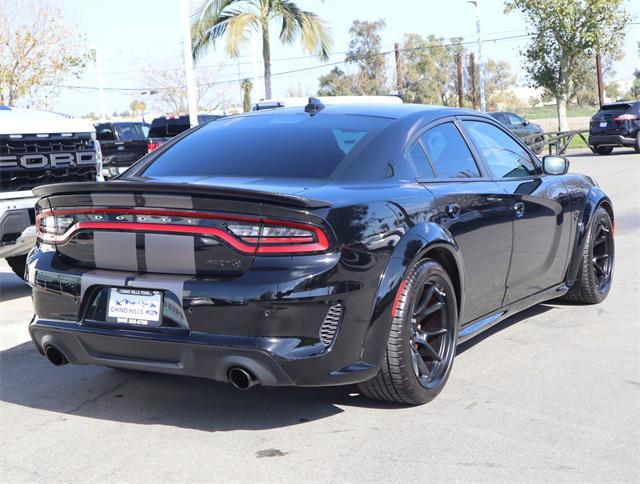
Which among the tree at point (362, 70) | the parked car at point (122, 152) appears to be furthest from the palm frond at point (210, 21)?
the tree at point (362, 70)

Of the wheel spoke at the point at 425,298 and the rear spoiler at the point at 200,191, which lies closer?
the rear spoiler at the point at 200,191

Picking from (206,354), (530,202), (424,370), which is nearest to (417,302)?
(424,370)

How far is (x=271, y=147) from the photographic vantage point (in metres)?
4.98

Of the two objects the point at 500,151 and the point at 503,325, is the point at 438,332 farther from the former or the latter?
the point at 503,325

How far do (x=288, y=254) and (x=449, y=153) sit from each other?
5.51 ft

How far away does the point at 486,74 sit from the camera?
97.5 m

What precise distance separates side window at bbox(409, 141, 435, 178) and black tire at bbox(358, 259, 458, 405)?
54 cm

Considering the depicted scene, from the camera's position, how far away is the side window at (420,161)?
16.2 feet

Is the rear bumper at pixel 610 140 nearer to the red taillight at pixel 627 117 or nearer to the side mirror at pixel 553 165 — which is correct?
the red taillight at pixel 627 117

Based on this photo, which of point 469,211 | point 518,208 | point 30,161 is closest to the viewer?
point 469,211

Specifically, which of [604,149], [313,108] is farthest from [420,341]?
[604,149]

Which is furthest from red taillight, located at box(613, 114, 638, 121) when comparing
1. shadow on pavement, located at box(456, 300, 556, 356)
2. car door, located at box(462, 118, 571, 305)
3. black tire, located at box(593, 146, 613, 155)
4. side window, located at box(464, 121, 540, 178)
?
side window, located at box(464, 121, 540, 178)

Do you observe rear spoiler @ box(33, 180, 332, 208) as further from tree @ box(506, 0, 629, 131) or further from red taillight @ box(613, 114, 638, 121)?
tree @ box(506, 0, 629, 131)

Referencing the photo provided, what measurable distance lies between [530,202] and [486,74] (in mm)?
94688
